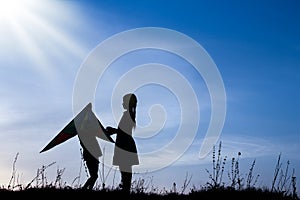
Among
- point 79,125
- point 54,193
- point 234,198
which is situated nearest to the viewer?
point 54,193

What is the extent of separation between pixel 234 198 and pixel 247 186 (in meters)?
1.18

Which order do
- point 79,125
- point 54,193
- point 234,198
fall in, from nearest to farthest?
1. point 54,193
2. point 234,198
3. point 79,125

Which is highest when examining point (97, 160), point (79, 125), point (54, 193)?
point (79, 125)

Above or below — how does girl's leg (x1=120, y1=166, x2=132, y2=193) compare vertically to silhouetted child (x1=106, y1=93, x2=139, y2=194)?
below

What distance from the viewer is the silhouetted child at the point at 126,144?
11.4 meters

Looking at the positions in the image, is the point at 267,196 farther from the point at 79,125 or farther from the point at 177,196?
the point at 79,125

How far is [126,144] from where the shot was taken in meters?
11.4

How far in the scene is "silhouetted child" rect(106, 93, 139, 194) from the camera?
449 inches

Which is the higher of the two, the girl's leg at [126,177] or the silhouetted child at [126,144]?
the silhouetted child at [126,144]

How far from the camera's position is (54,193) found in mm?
10367

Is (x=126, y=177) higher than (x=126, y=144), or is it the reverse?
(x=126, y=144)

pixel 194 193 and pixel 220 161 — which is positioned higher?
pixel 220 161

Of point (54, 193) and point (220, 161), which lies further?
point (220, 161)

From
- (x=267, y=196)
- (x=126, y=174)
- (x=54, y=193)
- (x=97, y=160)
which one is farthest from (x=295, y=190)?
(x=54, y=193)
